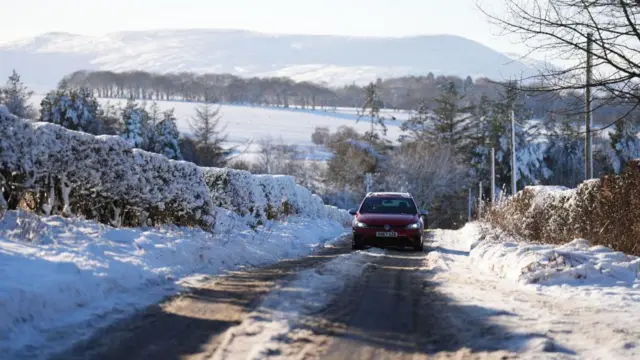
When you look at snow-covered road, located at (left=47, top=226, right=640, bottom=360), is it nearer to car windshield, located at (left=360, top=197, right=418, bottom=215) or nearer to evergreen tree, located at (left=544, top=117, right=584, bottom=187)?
car windshield, located at (left=360, top=197, right=418, bottom=215)

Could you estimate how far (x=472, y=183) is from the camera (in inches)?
3452

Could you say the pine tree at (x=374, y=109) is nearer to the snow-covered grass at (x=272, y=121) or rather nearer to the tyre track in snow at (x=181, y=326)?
the snow-covered grass at (x=272, y=121)

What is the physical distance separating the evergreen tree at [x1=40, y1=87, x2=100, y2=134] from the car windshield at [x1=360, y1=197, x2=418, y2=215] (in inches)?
2134

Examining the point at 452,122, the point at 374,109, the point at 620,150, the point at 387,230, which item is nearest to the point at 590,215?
the point at 387,230

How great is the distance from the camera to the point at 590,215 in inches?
587

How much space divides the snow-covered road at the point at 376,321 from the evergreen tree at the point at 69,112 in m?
64.1

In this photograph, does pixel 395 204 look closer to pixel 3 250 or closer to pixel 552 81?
pixel 552 81

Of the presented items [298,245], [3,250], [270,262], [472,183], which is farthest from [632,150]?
[3,250]

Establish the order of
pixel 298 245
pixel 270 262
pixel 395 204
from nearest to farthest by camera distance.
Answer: pixel 270 262
pixel 298 245
pixel 395 204

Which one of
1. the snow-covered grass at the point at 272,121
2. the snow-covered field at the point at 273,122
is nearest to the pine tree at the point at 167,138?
the snow-covered field at the point at 273,122

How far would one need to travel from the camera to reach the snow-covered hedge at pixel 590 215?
42.0 ft

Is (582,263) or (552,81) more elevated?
(552,81)

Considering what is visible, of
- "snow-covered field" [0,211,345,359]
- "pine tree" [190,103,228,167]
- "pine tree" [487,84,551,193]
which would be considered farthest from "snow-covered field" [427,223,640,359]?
"pine tree" [487,84,551,193]

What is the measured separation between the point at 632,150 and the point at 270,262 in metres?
71.1
